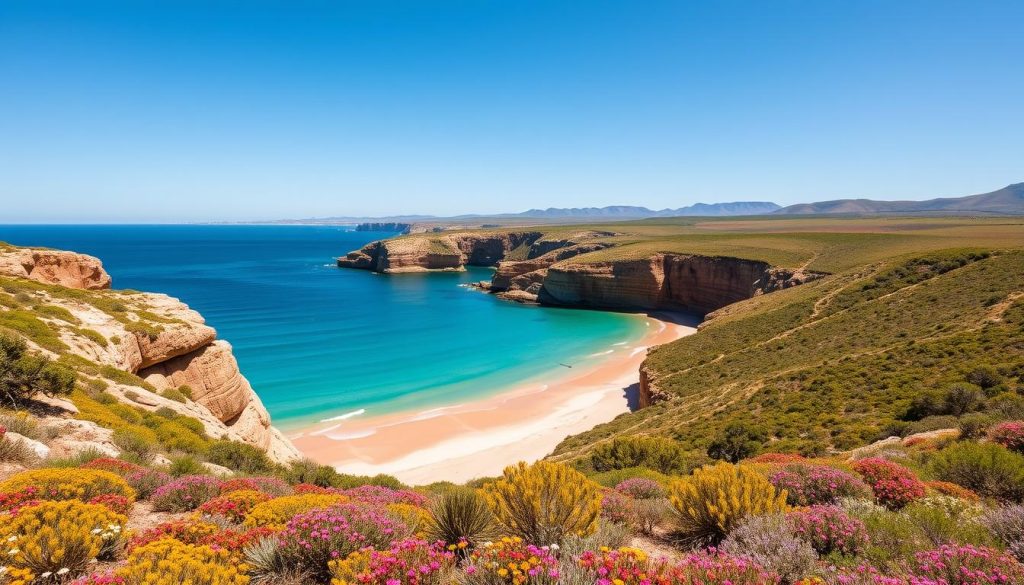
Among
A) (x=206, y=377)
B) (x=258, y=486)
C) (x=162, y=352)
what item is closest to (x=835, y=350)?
(x=258, y=486)

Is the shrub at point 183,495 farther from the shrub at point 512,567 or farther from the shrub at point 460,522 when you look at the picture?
the shrub at point 512,567

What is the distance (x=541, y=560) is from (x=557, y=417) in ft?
91.9

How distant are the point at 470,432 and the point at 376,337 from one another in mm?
27452

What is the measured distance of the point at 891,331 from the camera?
989 inches

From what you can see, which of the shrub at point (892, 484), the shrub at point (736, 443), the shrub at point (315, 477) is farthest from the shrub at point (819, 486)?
the shrub at point (315, 477)

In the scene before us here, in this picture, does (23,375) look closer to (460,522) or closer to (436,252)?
(460,522)

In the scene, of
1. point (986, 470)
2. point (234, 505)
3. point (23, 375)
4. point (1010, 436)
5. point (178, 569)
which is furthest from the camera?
point (23, 375)

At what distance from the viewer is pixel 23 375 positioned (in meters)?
10.6

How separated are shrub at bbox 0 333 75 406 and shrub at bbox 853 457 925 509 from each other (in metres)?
17.8

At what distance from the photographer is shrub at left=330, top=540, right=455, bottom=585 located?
3.85 m

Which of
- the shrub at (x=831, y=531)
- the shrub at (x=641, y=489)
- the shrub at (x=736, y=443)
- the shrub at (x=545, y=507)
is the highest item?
the shrub at (x=545, y=507)

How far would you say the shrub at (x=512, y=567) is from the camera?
375 cm

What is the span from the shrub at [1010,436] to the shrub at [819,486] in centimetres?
446

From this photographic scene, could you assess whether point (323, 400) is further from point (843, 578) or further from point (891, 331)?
point (891, 331)
